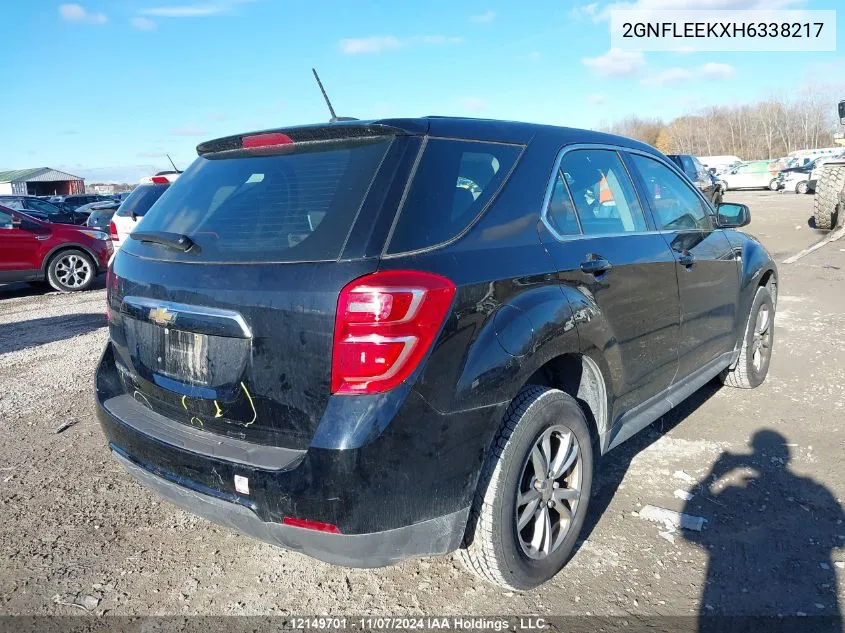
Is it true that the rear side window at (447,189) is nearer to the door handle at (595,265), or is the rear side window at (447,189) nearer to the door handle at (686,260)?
the door handle at (595,265)

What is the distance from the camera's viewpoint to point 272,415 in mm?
2113

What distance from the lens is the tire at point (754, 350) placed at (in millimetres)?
4547

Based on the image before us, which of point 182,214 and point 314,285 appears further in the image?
point 182,214

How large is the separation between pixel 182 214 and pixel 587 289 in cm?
168

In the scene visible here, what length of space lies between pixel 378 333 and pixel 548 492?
1.08m

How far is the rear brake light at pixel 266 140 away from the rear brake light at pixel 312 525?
1.38 meters

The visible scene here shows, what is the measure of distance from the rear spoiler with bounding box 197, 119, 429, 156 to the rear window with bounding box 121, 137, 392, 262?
0.09 feet

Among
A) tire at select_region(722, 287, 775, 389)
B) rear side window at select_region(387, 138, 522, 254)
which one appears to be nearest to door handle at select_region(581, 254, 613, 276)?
rear side window at select_region(387, 138, 522, 254)

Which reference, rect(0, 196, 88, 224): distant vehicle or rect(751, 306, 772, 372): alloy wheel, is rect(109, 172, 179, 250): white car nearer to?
rect(751, 306, 772, 372): alloy wheel

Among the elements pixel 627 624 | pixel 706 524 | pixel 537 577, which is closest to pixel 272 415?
pixel 537 577

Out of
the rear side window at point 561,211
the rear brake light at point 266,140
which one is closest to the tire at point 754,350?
the rear side window at point 561,211

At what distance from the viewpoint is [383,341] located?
197 centimetres

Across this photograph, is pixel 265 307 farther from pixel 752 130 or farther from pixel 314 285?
pixel 752 130

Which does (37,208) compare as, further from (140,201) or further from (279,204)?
(279,204)
